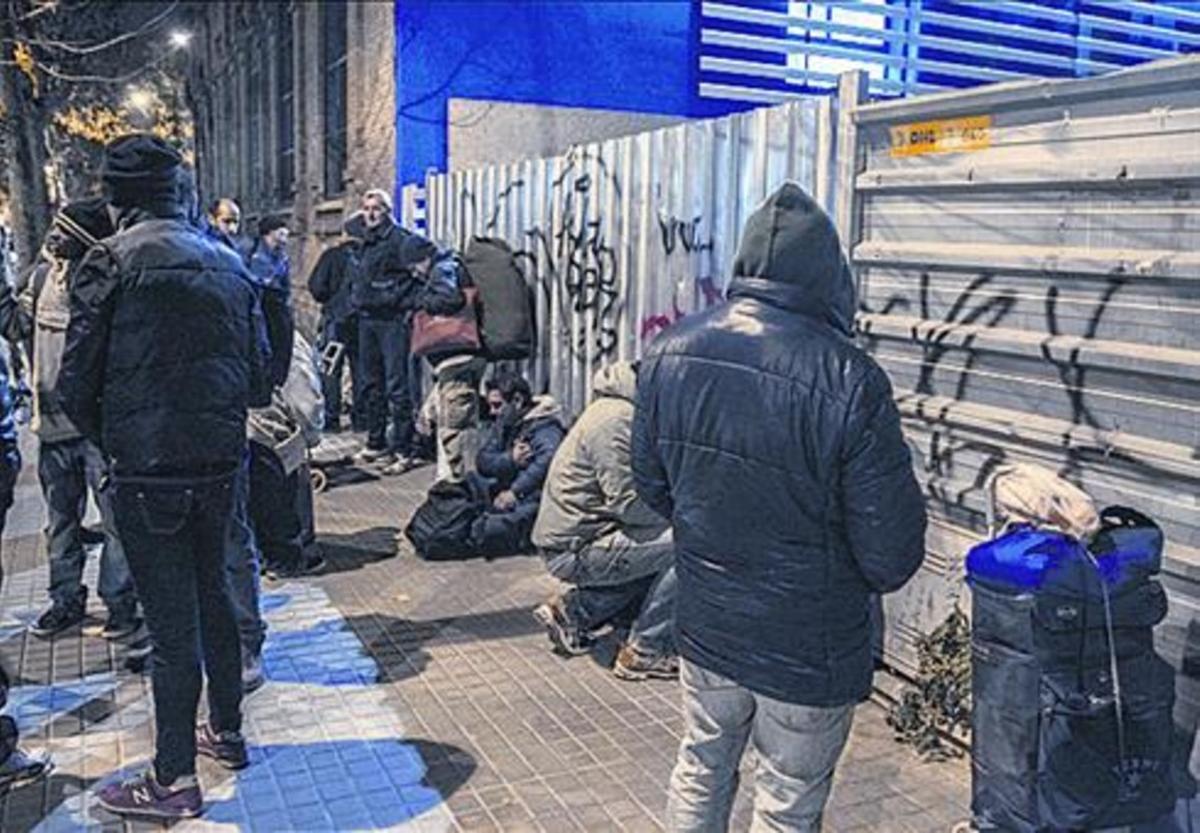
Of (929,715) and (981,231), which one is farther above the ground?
(981,231)

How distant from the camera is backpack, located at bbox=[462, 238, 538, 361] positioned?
7762 mm

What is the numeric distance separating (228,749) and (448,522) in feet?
8.69

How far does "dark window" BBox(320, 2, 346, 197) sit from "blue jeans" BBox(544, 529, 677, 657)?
32.9 feet

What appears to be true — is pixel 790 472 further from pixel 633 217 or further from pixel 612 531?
pixel 633 217

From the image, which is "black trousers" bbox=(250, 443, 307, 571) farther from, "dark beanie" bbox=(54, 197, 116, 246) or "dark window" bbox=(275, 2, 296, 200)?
"dark window" bbox=(275, 2, 296, 200)

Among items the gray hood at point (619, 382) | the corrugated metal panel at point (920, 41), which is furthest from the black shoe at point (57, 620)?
the corrugated metal panel at point (920, 41)

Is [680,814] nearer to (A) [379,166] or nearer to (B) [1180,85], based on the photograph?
(B) [1180,85]

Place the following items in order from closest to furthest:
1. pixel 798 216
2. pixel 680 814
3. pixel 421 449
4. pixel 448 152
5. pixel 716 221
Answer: pixel 798 216 < pixel 680 814 < pixel 716 221 < pixel 421 449 < pixel 448 152

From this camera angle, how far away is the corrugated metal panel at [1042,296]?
333 centimetres

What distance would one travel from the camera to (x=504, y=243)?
8289 mm

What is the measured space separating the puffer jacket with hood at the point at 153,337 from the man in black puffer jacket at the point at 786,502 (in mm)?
1512

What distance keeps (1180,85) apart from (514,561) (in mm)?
4330

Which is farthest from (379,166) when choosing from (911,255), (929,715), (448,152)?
(929,715)

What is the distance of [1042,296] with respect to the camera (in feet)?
12.4
